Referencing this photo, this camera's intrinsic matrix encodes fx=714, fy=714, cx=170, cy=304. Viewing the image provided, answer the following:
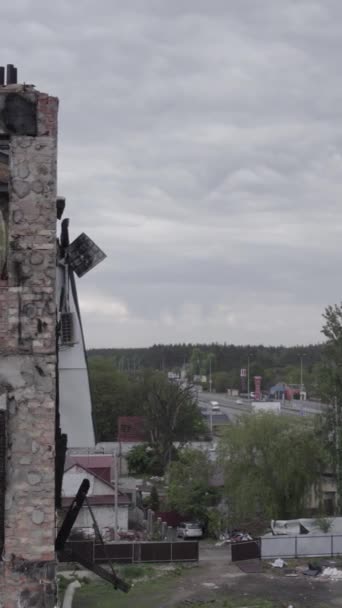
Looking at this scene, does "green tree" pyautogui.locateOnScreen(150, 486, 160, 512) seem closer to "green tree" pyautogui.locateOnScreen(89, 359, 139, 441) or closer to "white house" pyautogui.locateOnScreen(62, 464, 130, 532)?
"white house" pyautogui.locateOnScreen(62, 464, 130, 532)

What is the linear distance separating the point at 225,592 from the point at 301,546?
6080mm

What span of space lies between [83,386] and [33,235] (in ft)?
14.5

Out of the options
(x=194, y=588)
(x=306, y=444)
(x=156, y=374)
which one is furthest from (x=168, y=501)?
(x=156, y=374)

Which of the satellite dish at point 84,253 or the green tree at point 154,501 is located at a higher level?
the satellite dish at point 84,253

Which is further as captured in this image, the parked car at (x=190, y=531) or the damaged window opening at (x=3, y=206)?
the parked car at (x=190, y=531)

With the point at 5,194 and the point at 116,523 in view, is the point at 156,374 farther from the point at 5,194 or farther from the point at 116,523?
the point at 5,194

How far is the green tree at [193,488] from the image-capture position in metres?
30.9

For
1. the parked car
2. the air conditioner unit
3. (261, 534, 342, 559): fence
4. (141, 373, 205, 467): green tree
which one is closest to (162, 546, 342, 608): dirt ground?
(261, 534, 342, 559): fence

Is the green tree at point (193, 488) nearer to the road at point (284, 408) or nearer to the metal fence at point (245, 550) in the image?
the metal fence at point (245, 550)

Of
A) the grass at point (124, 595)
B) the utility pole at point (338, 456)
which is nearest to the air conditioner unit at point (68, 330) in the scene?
the grass at point (124, 595)

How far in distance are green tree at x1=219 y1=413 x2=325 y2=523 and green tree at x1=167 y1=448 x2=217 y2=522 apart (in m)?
1.72

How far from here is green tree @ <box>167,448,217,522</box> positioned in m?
30.9

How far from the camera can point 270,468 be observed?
96.1ft

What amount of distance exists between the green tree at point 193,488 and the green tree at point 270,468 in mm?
1723
